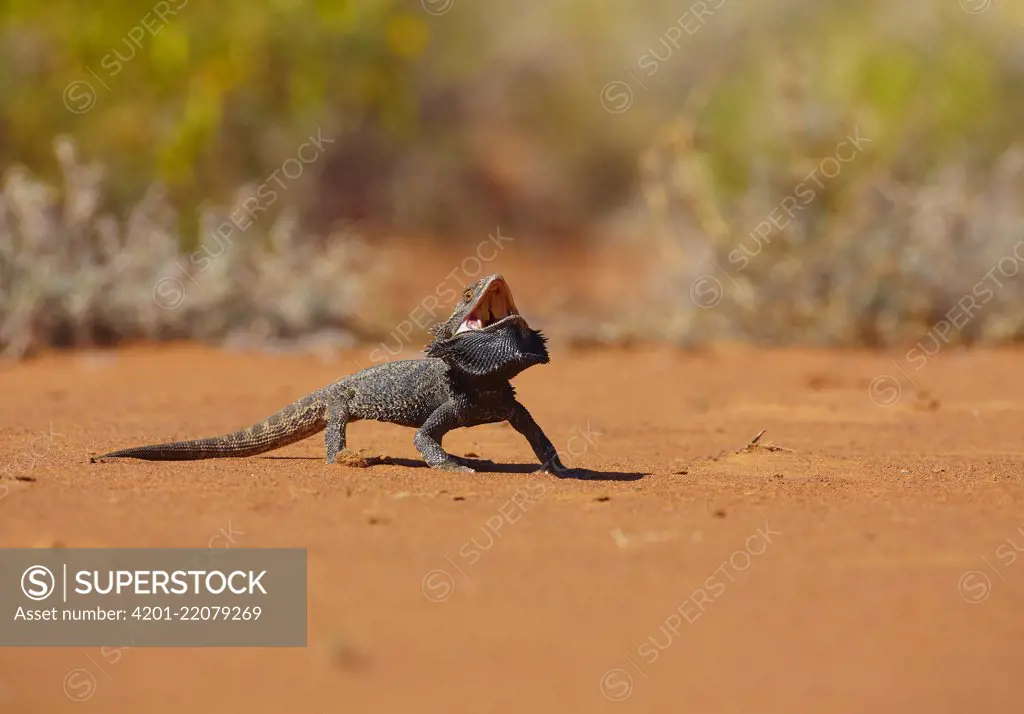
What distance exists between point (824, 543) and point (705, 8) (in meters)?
25.0

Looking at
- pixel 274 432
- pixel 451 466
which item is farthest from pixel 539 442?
pixel 274 432

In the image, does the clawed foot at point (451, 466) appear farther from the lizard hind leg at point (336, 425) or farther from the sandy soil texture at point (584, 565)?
the lizard hind leg at point (336, 425)

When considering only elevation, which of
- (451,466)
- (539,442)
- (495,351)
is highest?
(495,351)

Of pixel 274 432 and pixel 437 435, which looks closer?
pixel 437 435

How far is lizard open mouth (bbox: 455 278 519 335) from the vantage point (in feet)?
19.7

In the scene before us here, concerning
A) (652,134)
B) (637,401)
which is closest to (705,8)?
(652,134)

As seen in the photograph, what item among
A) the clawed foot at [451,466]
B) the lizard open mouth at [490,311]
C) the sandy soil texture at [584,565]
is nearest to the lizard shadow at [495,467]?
the sandy soil texture at [584,565]

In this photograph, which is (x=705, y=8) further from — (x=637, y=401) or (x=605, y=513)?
(x=605, y=513)

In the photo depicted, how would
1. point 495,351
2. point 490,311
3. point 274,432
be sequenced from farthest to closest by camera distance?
point 274,432
point 490,311
point 495,351

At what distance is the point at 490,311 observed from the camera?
6109 millimetres

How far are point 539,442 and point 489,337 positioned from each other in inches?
26.6

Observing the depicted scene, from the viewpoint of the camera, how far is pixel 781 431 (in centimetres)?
823

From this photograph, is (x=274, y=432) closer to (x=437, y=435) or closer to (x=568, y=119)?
(x=437, y=435)

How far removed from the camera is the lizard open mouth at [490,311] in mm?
6000
